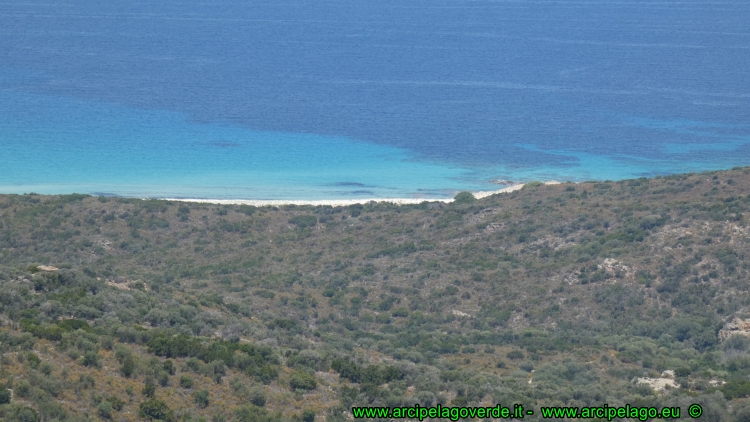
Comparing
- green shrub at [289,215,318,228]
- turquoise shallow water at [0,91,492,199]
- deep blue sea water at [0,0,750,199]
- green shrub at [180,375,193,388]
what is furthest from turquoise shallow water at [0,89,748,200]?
green shrub at [180,375,193,388]

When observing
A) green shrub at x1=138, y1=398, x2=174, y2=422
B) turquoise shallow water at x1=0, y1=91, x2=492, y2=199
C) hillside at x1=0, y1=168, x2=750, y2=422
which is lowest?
green shrub at x1=138, y1=398, x2=174, y2=422

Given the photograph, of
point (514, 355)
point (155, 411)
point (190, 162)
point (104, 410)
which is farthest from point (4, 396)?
point (190, 162)

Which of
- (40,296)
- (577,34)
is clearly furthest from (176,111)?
(577,34)

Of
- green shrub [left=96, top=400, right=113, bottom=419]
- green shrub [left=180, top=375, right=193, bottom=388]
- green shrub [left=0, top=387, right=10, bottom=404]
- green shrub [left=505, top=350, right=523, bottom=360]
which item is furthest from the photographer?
green shrub [left=505, top=350, right=523, bottom=360]

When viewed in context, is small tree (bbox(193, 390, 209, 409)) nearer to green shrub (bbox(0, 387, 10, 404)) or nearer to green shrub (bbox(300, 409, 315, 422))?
green shrub (bbox(300, 409, 315, 422))

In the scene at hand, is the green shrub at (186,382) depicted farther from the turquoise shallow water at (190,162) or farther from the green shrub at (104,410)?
the turquoise shallow water at (190,162)

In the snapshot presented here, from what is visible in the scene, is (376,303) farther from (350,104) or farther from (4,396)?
(350,104)
